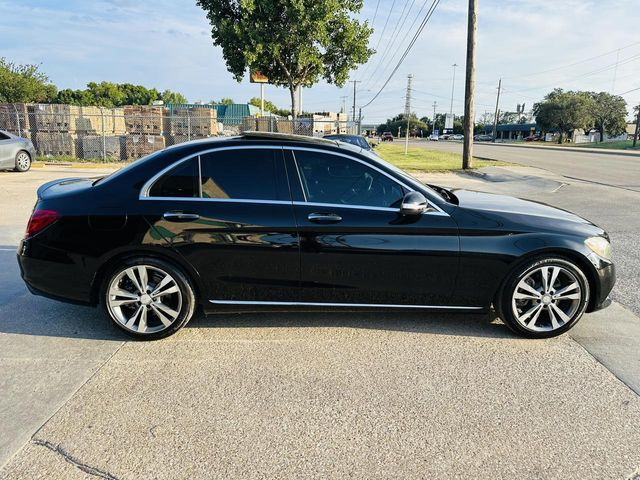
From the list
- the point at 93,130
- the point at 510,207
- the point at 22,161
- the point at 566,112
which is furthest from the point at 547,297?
the point at 566,112

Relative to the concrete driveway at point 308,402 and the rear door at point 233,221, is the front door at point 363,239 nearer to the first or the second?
the rear door at point 233,221

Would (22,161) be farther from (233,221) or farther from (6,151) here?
(233,221)

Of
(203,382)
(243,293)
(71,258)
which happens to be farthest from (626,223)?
(71,258)

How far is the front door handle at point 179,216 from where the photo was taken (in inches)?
144

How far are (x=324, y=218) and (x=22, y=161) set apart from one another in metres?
16.0

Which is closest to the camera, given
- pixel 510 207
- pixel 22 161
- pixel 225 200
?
pixel 225 200

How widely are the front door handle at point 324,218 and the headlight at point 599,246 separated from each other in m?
2.08

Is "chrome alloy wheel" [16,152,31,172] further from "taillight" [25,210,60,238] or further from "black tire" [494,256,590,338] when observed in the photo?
"black tire" [494,256,590,338]

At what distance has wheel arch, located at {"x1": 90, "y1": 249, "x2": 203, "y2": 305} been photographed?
12.1 ft

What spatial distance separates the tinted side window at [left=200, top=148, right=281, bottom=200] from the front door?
18 cm

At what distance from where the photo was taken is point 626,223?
8672mm

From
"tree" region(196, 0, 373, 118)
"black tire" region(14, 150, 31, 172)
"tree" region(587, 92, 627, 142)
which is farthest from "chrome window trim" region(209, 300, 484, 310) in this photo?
"tree" region(587, 92, 627, 142)

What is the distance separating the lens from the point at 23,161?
15.8 metres

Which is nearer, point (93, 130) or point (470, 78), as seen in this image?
point (470, 78)
